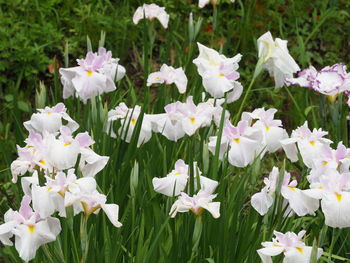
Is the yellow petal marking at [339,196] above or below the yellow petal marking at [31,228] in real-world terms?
above

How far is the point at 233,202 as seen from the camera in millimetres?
2160

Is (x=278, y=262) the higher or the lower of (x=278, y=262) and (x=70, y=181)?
the lower

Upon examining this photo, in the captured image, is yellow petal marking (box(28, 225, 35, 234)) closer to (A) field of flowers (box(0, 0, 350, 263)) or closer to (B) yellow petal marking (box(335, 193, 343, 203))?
(A) field of flowers (box(0, 0, 350, 263))

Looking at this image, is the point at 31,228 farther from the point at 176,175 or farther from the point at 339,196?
the point at 339,196

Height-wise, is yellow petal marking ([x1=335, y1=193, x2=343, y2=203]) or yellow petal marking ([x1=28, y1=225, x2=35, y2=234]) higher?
yellow petal marking ([x1=335, y1=193, x2=343, y2=203])

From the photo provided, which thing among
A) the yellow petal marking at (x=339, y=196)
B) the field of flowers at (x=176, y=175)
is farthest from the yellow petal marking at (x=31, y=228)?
the yellow petal marking at (x=339, y=196)

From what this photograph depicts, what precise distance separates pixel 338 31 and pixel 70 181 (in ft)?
11.3

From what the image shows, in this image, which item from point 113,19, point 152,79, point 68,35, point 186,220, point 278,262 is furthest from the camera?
point 68,35

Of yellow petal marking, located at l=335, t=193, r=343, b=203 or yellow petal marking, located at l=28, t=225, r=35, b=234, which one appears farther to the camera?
yellow petal marking, located at l=335, t=193, r=343, b=203

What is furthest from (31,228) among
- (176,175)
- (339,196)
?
(339,196)

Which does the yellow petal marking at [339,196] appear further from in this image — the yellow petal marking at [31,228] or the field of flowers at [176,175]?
the yellow petal marking at [31,228]

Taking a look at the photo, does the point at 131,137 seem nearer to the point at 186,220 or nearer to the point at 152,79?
the point at 152,79

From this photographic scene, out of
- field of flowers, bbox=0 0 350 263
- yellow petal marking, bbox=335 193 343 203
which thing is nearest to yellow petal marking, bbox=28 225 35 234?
field of flowers, bbox=0 0 350 263

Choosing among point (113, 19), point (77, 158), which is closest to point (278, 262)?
point (77, 158)
